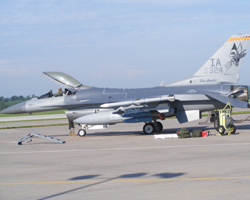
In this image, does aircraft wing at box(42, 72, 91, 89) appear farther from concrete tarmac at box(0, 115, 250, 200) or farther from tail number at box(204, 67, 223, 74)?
tail number at box(204, 67, 223, 74)

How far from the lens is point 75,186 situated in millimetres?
7594

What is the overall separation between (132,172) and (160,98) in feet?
29.8

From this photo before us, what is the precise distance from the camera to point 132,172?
891cm

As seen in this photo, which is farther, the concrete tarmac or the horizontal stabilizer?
the horizontal stabilizer

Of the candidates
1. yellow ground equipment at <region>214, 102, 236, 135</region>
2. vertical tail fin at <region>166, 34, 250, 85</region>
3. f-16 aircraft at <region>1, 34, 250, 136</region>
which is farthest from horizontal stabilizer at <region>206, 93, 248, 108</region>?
vertical tail fin at <region>166, 34, 250, 85</region>

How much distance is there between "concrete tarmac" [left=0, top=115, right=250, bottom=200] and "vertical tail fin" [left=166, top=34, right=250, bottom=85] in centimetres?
551

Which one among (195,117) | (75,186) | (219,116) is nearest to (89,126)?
(195,117)

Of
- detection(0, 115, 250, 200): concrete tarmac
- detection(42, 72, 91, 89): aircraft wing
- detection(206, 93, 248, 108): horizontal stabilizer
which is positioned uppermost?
detection(42, 72, 91, 89): aircraft wing

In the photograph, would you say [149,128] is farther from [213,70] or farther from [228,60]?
[228,60]

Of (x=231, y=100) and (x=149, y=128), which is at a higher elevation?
(x=231, y=100)

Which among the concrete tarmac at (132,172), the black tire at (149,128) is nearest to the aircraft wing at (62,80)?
the black tire at (149,128)

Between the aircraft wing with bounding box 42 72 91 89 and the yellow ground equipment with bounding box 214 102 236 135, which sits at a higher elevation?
the aircraft wing with bounding box 42 72 91 89

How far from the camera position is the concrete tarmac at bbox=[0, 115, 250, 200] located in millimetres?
6852

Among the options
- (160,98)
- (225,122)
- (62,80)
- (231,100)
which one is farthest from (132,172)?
(62,80)
